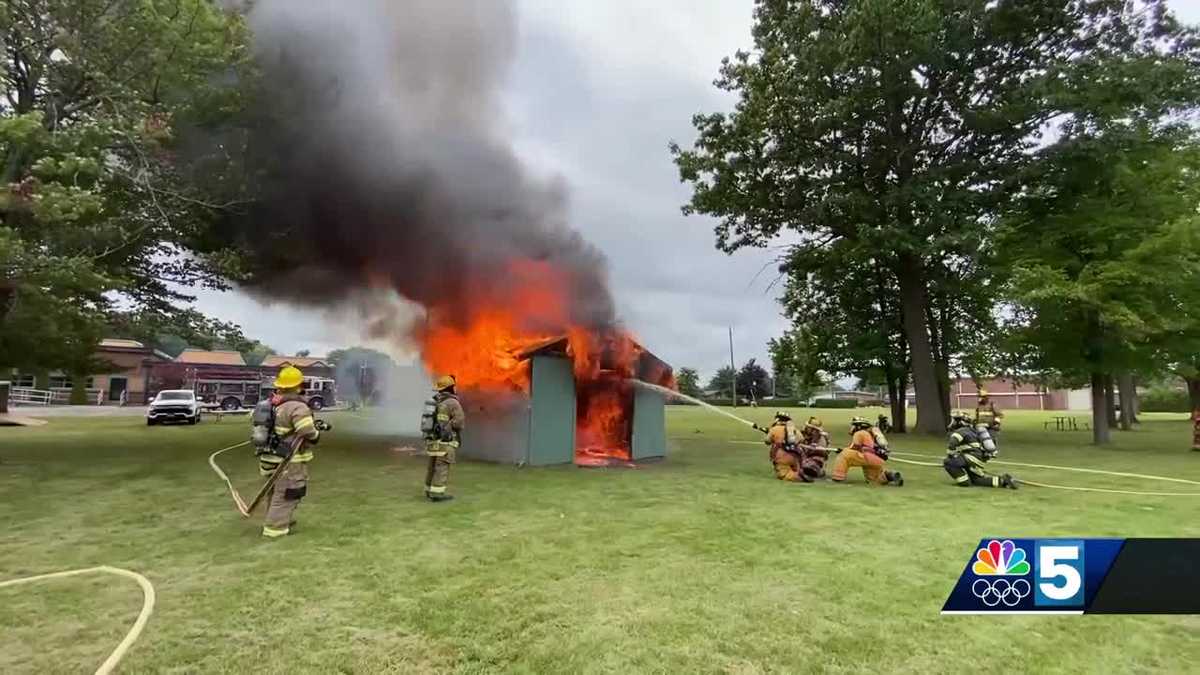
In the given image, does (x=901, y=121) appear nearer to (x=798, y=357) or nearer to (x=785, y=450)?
(x=798, y=357)

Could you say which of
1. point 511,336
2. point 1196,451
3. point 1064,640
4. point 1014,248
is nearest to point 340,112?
point 511,336

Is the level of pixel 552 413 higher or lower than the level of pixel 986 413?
lower

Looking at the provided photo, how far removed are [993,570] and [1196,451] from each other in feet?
57.6

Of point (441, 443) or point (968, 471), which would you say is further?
point (968, 471)

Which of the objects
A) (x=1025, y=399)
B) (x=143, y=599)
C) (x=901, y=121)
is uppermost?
Result: (x=901, y=121)

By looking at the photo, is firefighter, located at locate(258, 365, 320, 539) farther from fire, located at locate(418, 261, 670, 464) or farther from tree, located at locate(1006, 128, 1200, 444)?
tree, located at locate(1006, 128, 1200, 444)

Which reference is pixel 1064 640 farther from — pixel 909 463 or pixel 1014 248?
pixel 1014 248

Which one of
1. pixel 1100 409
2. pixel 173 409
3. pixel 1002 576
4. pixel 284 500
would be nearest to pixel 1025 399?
pixel 1100 409

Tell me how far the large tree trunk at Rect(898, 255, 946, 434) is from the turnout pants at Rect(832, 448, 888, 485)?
13025 mm

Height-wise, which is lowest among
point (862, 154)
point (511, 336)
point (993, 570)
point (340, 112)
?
point (993, 570)


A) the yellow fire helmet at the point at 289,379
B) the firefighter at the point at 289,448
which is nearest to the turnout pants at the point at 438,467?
the firefighter at the point at 289,448

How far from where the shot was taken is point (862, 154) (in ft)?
68.7

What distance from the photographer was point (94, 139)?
10852 mm

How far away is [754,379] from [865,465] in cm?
7566
